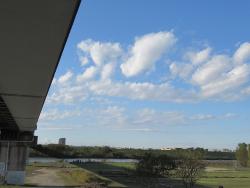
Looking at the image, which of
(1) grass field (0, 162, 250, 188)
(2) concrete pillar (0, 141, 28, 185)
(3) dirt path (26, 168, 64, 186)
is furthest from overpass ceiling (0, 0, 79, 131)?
(3) dirt path (26, 168, 64, 186)

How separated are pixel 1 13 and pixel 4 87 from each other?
8738mm

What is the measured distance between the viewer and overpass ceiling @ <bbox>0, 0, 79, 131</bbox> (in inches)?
296

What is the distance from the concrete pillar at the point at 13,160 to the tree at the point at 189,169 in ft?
61.5

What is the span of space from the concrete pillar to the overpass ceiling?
37.7 metres

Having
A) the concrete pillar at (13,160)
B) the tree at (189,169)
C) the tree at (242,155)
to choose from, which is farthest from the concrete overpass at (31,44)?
the tree at (242,155)

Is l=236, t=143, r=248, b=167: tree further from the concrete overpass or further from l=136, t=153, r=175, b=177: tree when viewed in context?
the concrete overpass

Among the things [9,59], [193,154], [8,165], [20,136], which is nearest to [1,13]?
[9,59]

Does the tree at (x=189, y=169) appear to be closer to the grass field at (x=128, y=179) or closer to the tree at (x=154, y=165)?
the tree at (x=154, y=165)

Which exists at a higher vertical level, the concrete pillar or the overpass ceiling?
the overpass ceiling

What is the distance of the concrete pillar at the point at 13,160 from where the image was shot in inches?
2071

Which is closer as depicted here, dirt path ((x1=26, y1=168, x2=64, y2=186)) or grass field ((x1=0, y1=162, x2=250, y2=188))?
dirt path ((x1=26, y1=168, x2=64, y2=186))

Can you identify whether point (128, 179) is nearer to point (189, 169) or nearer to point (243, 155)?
point (189, 169)

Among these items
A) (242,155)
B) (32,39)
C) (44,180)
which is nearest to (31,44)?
(32,39)

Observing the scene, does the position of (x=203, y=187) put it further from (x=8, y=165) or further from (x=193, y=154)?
(x=8, y=165)
